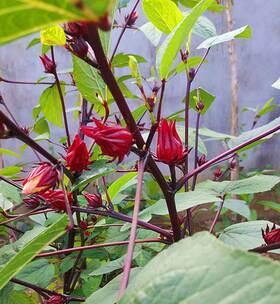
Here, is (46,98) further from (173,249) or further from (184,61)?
(173,249)

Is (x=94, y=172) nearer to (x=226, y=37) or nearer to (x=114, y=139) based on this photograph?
(x=114, y=139)

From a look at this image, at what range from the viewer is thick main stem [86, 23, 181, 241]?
0.24 metres

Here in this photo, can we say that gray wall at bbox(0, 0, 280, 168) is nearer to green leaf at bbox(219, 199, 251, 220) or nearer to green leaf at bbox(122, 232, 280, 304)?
green leaf at bbox(219, 199, 251, 220)

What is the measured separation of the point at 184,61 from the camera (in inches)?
19.5

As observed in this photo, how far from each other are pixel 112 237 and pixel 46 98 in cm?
24

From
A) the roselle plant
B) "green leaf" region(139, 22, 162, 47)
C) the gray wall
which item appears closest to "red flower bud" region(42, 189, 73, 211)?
the roselle plant

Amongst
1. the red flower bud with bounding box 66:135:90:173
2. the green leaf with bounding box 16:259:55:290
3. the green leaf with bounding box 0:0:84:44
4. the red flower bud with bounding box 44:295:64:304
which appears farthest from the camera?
the green leaf with bounding box 16:259:55:290

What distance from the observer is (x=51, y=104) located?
2.28 ft

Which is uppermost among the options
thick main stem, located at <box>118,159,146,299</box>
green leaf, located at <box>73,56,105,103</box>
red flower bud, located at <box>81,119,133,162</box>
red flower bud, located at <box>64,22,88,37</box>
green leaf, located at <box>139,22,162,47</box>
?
red flower bud, located at <box>64,22,88,37</box>

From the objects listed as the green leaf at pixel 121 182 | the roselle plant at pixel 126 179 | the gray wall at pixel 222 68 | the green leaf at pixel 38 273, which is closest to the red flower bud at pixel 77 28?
the roselle plant at pixel 126 179

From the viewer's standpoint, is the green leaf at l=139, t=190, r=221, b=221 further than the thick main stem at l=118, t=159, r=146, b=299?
Yes

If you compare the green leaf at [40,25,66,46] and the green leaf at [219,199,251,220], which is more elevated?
the green leaf at [40,25,66,46]

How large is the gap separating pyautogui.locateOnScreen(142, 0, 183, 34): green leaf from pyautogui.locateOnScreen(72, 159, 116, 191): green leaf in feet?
0.51

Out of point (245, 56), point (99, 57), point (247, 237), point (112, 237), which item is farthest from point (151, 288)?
point (245, 56)
